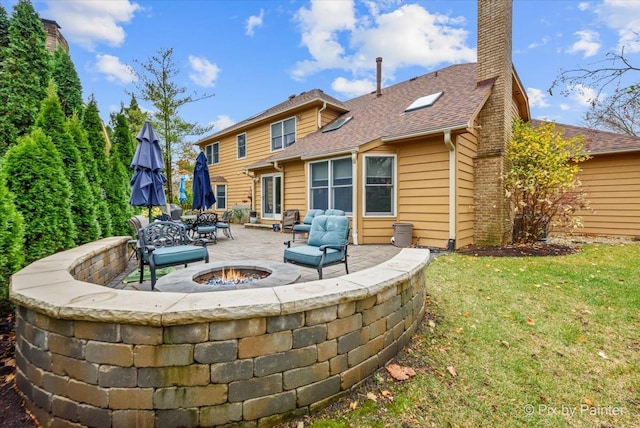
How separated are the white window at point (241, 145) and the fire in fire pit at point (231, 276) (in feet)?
42.4

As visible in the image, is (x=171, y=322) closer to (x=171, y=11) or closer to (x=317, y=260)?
(x=317, y=260)

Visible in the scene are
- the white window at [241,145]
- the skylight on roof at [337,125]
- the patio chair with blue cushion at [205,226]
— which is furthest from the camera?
the white window at [241,145]

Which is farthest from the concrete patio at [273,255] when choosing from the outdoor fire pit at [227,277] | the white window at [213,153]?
the white window at [213,153]

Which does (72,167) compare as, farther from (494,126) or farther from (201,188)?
(494,126)

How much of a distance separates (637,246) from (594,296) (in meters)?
5.68

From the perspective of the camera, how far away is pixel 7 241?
3494 mm

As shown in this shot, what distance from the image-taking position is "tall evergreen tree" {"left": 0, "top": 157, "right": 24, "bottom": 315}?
3.43 metres

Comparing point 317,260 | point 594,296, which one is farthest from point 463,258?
point 317,260

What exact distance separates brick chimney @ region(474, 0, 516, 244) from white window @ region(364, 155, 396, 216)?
2314 millimetres

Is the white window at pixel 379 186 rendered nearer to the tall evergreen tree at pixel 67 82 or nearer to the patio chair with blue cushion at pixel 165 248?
the patio chair with blue cushion at pixel 165 248

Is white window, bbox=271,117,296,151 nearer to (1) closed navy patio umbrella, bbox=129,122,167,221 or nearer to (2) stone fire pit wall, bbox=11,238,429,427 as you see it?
(1) closed navy patio umbrella, bbox=129,122,167,221

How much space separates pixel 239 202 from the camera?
15.8 meters

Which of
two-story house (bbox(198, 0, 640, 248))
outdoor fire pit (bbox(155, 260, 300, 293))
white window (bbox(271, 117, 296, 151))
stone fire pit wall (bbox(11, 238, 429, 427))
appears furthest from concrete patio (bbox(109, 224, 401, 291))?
white window (bbox(271, 117, 296, 151))

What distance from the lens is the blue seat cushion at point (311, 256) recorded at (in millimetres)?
4039
